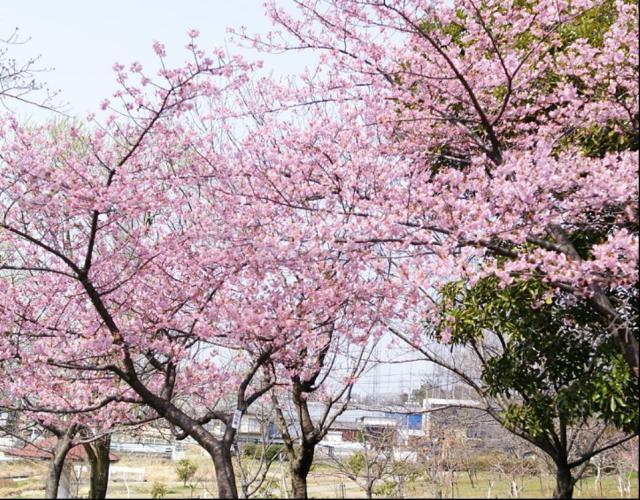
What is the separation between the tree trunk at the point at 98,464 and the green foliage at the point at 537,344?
239 inches

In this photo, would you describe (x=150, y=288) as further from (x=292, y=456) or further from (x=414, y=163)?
(x=414, y=163)

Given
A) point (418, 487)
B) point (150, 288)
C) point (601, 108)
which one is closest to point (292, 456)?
point (150, 288)

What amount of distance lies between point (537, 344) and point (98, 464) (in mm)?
7145

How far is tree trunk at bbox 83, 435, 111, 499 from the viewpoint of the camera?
30.9 ft

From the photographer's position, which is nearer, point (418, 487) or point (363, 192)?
point (363, 192)

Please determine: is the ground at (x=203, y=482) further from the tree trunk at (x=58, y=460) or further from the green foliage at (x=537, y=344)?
the green foliage at (x=537, y=344)

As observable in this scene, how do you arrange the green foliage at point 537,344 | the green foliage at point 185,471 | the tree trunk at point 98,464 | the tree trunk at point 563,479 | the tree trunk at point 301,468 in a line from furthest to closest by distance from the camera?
the green foliage at point 185,471 < the tree trunk at point 98,464 < the tree trunk at point 563,479 < the tree trunk at point 301,468 < the green foliage at point 537,344

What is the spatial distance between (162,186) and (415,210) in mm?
2219

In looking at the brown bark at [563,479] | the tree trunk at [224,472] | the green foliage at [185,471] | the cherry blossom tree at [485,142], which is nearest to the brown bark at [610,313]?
the cherry blossom tree at [485,142]

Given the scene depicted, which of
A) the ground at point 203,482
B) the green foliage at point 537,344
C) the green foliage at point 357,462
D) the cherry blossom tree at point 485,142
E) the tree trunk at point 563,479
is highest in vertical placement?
the cherry blossom tree at point 485,142

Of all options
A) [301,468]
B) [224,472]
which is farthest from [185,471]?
[224,472]

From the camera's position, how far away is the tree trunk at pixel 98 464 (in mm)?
9414

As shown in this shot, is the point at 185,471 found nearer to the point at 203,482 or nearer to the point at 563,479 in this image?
the point at 203,482

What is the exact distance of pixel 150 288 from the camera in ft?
18.5
